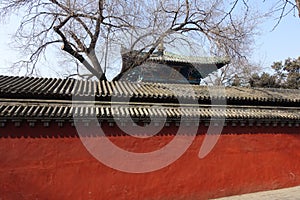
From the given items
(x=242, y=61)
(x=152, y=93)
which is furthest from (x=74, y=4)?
(x=242, y=61)

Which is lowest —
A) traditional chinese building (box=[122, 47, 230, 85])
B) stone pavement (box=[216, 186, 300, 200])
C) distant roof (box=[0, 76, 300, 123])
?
stone pavement (box=[216, 186, 300, 200])

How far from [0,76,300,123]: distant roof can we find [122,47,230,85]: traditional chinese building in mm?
5846

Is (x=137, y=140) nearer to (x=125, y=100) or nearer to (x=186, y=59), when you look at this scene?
(x=125, y=100)

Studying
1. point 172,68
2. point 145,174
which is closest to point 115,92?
point 145,174

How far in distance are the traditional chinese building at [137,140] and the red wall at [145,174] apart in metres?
0.02

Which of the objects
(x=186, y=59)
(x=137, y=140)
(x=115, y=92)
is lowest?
(x=137, y=140)

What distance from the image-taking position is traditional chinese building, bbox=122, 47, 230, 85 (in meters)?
15.1

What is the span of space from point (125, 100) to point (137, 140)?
1.13 m

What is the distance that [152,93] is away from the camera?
7918 millimetres

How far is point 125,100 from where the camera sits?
750 cm

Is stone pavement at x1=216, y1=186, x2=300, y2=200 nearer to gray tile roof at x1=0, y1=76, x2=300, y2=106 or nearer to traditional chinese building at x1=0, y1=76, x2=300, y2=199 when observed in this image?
traditional chinese building at x1=0, y1=76, x2=300, y2=199

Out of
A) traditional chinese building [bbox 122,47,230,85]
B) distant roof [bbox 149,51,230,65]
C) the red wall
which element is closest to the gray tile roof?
the red wall

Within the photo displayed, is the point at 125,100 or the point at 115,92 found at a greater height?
the point at 115,92

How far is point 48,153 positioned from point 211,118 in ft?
13.3
